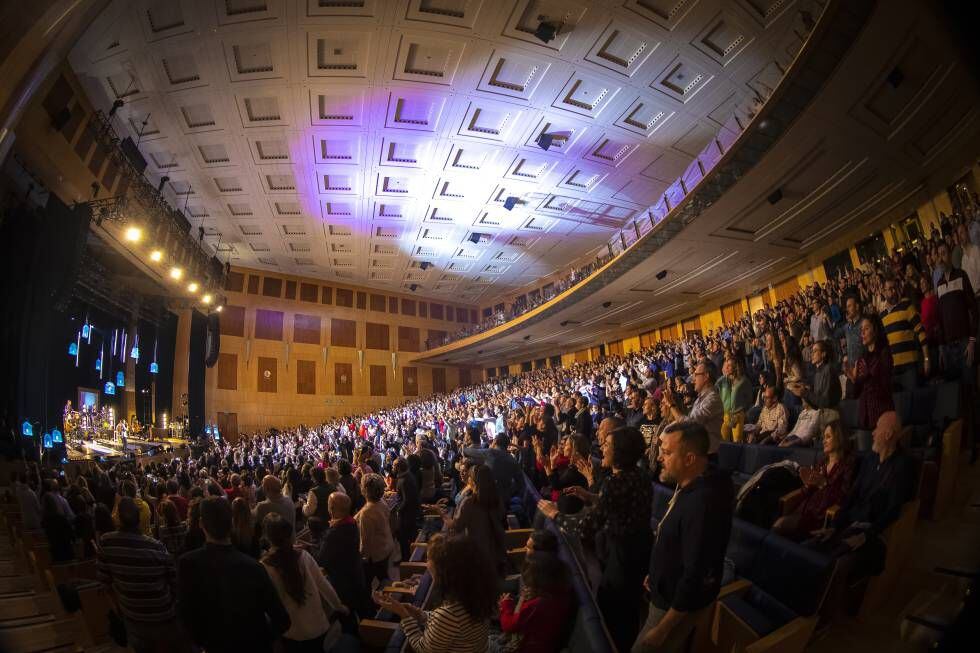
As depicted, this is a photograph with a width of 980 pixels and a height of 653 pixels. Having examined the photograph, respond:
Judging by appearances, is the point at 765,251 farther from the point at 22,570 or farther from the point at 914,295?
the point at 22,570

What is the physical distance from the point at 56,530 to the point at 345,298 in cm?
1643

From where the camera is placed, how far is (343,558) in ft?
7.72

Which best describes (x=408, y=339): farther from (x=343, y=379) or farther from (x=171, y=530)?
(x=171, y=530)

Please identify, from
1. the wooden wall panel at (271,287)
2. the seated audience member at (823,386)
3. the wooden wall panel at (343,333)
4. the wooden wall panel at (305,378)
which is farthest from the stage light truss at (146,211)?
the seated audience member at (823,386)

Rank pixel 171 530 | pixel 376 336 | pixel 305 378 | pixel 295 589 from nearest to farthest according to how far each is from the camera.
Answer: pixel 295 589, pixel 171 530, pixel 305 378, pixel 376 336

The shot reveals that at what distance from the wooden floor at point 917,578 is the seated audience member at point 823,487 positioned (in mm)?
371

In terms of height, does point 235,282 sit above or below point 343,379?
above

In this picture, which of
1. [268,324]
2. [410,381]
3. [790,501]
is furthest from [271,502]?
[410,381]

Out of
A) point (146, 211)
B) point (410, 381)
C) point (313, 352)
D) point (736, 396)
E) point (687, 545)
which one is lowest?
point (687, 545)

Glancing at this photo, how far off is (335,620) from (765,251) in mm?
10786

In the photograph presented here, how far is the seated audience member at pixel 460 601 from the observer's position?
4.53 feet

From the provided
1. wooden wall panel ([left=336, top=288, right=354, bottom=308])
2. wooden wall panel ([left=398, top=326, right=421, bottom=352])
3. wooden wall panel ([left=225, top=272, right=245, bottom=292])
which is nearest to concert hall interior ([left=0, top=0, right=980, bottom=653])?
wooden wall panel ([left=225, top=272, right=245, bottom=292])

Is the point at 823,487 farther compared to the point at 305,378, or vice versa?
the point at 305,378

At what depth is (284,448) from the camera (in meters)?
11.9
